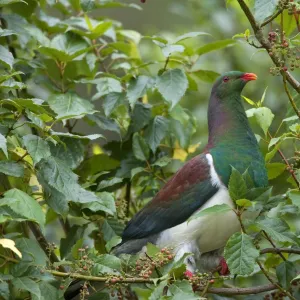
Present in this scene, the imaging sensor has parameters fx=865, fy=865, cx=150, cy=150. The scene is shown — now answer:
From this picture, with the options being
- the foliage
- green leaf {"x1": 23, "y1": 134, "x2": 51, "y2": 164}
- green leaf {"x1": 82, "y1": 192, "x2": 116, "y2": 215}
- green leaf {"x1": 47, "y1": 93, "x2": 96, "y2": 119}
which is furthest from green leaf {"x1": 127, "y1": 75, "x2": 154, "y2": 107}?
green leaf {"x1": 23, "y1": 134, "x2": 51, "y2": 164}

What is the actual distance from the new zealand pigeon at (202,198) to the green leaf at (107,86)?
15.9 inches

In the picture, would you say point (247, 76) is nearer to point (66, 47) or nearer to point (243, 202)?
point (66, 47)

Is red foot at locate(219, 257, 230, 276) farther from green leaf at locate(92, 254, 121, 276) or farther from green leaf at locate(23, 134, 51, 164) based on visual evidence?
green leaf at locate(23, 134, 51, 164)

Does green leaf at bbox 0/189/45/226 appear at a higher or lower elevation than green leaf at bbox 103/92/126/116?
lower

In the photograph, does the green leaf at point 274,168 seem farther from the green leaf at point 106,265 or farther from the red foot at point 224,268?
the green leaf at point 106,265

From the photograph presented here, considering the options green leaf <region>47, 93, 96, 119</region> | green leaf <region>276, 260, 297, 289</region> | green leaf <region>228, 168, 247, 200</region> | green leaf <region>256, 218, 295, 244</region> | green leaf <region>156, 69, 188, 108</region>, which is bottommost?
green leaf <region>276, 260, 297, 289</region>

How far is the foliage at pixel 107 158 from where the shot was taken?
2.52m

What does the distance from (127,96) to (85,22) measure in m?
0.49

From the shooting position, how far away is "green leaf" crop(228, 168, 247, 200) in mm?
2459

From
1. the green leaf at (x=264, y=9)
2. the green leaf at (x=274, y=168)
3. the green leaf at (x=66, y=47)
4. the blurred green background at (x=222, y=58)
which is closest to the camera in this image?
the green leaf at (x=264, y=9)

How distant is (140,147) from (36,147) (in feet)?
2.68

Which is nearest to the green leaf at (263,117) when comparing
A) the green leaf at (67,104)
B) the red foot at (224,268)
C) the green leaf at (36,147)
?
the red foot at (224,268)

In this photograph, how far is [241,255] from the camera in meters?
2.43

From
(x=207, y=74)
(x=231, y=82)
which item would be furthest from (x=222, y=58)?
(x=231, y=82)
